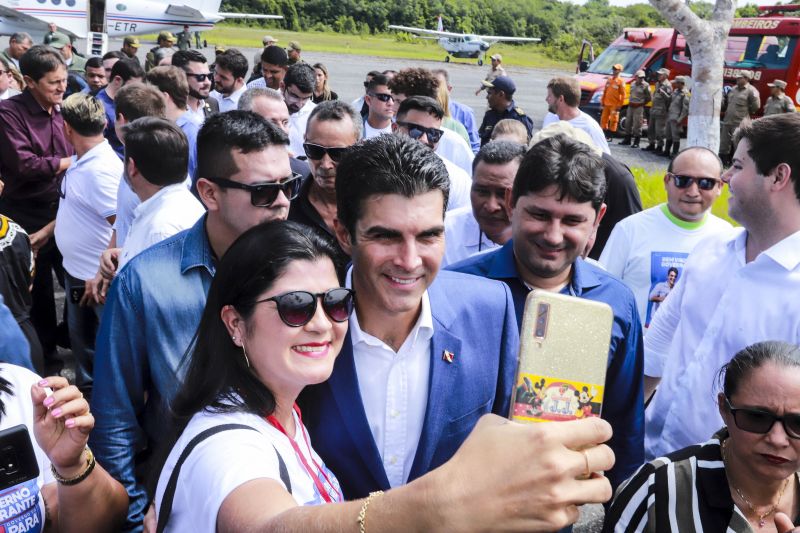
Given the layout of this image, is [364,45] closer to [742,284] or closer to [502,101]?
[502,101]

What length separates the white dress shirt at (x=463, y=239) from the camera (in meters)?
3.81

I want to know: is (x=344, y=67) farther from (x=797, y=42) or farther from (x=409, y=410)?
(x=409, y=410)

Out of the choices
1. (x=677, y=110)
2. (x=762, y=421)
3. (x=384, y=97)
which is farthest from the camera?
(x=677, y=110)

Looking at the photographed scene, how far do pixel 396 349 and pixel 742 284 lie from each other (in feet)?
4.78

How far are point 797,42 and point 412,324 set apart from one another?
19094mm

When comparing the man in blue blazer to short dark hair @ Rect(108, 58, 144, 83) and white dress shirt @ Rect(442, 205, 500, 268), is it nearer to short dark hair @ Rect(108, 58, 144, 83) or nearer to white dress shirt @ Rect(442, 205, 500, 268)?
white dress shirt @ Rect(442, 205, 500, 268)

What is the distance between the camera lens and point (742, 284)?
8.88 ft

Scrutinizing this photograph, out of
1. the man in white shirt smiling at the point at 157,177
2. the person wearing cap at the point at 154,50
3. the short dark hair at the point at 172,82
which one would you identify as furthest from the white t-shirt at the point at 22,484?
the person wearing cap at the point at 154,50

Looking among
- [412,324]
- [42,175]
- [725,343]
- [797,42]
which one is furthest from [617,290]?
[797,42]

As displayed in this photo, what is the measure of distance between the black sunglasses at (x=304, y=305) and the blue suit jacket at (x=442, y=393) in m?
0.25

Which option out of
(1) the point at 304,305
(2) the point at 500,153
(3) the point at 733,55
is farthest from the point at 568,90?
(3) the point at 733,55

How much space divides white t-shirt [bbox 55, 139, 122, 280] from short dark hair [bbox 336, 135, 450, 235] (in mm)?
3083

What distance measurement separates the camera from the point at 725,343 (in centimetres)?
272

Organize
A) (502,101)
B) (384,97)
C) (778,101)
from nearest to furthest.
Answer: (384,97), (502,101), (778,101)
